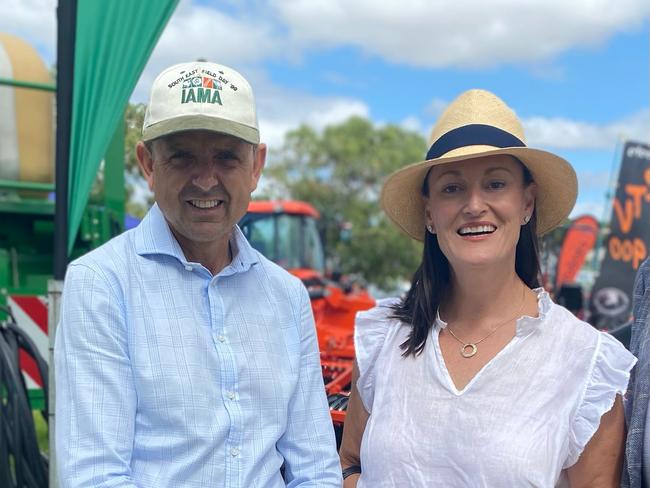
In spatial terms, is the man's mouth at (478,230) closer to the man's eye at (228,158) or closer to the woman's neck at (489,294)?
the woman's neck at (489,294)

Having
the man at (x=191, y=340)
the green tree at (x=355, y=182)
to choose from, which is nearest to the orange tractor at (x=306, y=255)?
the man at (x=191, y=340)

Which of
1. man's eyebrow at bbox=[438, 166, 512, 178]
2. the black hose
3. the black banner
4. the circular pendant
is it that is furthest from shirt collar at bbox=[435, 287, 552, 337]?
the black banner

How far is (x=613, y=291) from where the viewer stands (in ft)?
29.8

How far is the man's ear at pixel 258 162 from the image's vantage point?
5.86 ft

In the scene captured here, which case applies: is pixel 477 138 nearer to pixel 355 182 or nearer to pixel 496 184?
pixel 496 184

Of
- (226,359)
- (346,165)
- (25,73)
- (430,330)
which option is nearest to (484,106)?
(430,330)

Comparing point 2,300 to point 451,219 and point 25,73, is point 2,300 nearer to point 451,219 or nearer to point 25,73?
point 25,73

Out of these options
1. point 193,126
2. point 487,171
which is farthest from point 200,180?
point 487,171

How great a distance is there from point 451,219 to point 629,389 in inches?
26.0

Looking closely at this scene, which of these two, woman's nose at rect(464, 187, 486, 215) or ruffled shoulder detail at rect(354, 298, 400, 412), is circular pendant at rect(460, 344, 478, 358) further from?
woman's nose at rect(464, 187, 486, 215)

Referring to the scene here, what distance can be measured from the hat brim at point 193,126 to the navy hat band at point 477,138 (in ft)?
2.01

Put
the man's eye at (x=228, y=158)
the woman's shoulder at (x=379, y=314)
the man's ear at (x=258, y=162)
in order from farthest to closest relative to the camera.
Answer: the woman's shoulder at (x=379, y=314), the man's ear at (x=258, y=162), the man's eye at (x=228, y=158)

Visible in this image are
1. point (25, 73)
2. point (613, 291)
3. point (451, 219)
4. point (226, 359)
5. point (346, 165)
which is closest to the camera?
point (226, 359)

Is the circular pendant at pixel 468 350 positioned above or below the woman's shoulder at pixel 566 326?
below
